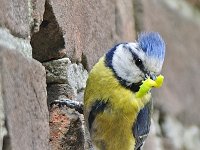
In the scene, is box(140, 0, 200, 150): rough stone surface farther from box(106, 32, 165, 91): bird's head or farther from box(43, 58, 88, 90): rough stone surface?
box(43, 58, 88, 90): rough stone surface

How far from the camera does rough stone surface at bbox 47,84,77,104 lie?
1.24m

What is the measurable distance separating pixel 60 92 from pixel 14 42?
365mm

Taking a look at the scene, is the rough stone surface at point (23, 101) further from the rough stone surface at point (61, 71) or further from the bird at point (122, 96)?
the bird at point (122, 96)

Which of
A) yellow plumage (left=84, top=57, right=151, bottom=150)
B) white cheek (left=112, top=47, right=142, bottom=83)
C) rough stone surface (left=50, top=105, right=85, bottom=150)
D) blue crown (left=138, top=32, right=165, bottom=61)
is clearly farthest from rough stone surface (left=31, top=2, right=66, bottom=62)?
white cheek (left=112, top=47, right=142, bottom=83)

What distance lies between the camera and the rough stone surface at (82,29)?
4.03ft

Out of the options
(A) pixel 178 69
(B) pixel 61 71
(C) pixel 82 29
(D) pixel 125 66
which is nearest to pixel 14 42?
(B) pixel 61 71

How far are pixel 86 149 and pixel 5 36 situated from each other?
1.87ft

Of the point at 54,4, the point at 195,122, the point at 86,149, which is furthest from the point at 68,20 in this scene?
the point at 195,122

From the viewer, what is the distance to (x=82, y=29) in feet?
4.44

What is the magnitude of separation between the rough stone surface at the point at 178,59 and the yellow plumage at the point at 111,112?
0.38 feet

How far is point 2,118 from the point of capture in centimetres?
78

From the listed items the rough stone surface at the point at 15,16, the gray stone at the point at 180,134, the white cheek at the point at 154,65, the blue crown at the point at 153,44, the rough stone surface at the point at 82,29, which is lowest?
the gray stone at the point at 180,134

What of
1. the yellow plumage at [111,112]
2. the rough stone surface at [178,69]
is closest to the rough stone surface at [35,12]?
the yellow plumage at [111,112]

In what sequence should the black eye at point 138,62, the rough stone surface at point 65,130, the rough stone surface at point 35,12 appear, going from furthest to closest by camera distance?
the black eye at point 138,62 → the rough stone surface at point 65,130 → the rough stone surface at point 35,12
